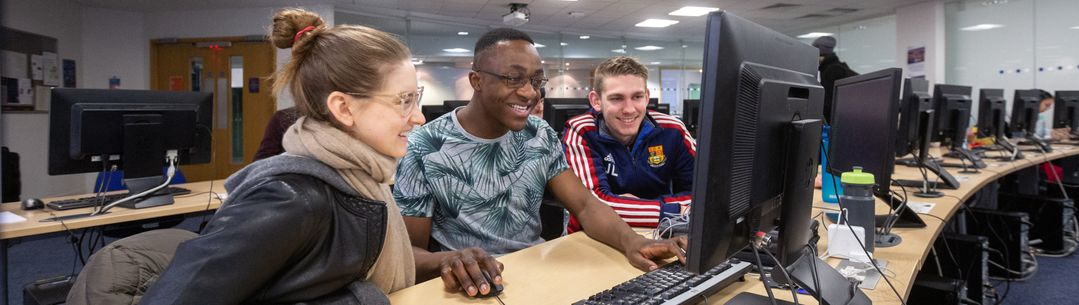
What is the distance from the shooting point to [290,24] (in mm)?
1173

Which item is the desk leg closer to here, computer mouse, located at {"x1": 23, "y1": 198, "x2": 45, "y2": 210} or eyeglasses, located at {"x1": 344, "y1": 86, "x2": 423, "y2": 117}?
computer mouse, located at {"x1": 23, "y1": 198, "x2": 45, "y2": 210}

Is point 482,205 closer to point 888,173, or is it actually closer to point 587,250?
point 587,250

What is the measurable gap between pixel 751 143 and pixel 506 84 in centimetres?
89

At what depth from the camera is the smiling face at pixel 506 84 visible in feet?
5.45

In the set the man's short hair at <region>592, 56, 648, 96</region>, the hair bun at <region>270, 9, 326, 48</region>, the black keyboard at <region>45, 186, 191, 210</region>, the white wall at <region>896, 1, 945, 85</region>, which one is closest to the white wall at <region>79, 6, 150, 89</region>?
the black keyboard at <region>45, 186, 191, 210</region>

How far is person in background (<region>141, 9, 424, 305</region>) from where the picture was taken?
80 cm

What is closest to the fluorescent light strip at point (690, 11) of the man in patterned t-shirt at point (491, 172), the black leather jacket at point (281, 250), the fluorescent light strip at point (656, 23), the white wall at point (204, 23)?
the fluorescent light strip at point (656, 23)

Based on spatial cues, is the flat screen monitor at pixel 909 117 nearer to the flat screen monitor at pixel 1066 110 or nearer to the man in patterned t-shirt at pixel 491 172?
the man in patterned t-shirt at pixel 491 172

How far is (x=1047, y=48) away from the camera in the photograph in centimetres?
672

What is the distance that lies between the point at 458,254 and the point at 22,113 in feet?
20.5

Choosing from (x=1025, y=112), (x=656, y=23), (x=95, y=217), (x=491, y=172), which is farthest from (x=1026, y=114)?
(x=95, y=217)

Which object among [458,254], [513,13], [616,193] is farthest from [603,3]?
[458,254]

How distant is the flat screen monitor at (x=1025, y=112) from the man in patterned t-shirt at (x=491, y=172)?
13.8 ft

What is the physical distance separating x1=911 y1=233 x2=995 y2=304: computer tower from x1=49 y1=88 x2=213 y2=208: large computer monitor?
3.20m
